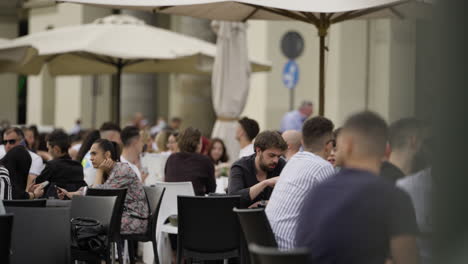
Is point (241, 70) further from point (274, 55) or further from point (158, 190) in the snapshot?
point (274, 55)

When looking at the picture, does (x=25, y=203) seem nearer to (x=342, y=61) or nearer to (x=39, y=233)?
(x=39, y=233)

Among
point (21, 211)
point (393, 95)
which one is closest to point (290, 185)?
point (21, 211)

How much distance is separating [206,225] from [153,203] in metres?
1.16

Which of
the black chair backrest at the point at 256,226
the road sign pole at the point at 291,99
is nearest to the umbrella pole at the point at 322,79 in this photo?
the black chair backrest at the point at 256,226

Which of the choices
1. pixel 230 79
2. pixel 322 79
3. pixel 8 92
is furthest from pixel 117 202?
pixel 8 92

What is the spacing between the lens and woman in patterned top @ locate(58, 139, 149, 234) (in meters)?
8.08

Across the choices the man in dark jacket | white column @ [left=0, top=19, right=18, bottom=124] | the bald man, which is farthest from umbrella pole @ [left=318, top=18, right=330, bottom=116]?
white column @ [left=0, top=19, right=18, bottom=124]

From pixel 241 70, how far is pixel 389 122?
11.5 metres

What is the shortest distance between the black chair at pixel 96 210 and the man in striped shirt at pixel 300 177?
1928 mm

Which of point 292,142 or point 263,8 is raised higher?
point 263,8

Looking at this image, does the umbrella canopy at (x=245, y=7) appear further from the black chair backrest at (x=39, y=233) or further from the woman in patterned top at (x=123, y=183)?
the black chair backrest at (x=39, y=233)

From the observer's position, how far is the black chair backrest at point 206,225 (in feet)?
23.5

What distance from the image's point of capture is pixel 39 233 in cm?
619

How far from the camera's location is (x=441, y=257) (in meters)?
2.38
